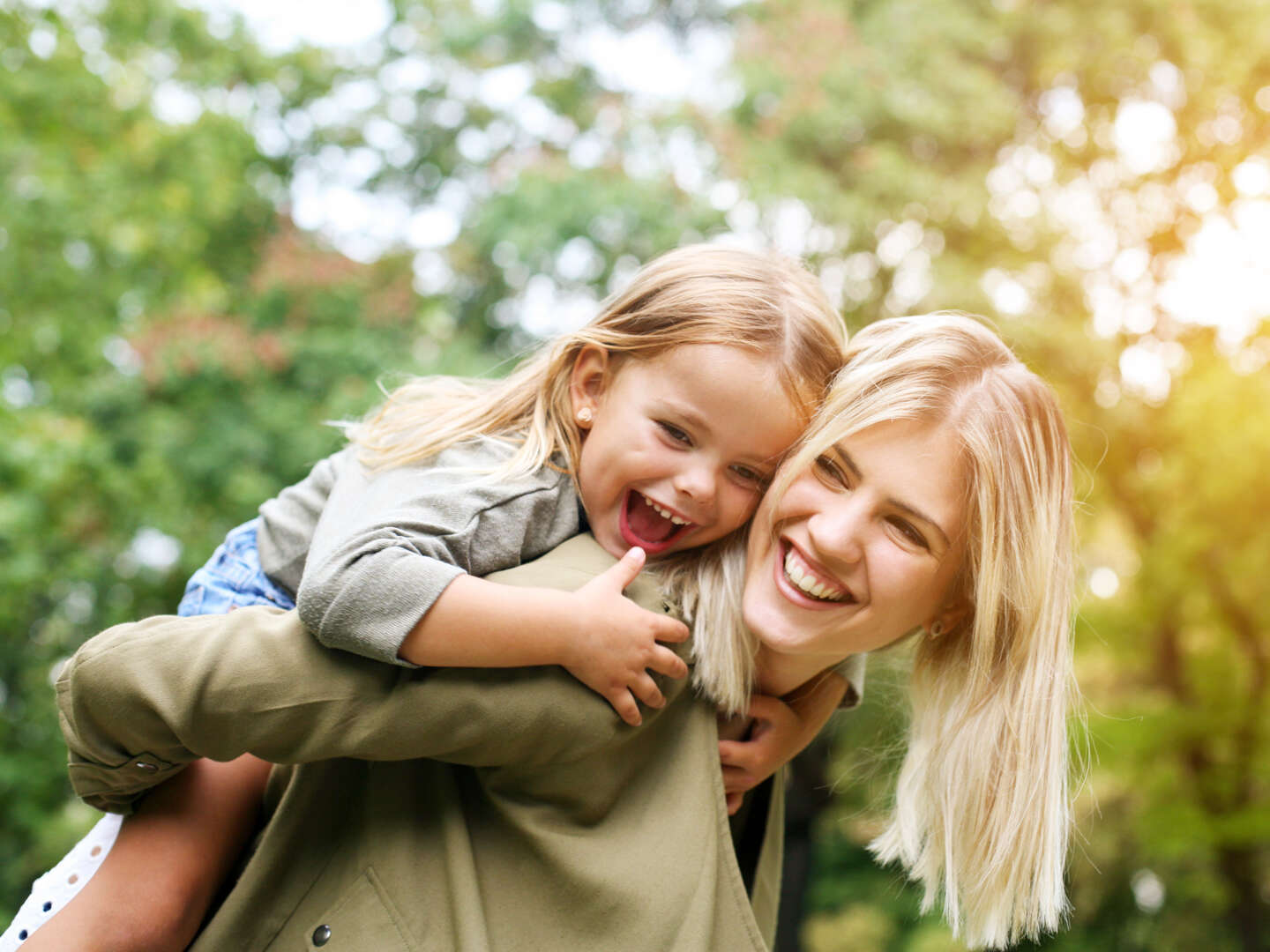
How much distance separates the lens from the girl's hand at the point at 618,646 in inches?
64.8

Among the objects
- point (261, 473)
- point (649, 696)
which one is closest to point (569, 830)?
point (649, 696)

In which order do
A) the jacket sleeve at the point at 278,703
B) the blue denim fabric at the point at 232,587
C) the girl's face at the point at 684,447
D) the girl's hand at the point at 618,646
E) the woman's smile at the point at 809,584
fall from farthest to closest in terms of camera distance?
the blue denim fabric at the point at 232,587 → the girl's face at the point at 684,447 → the woman's smile at the point at 809,584 → the girl's hand at the point at 618,646 → the jacket sleeve at the point at 278,703

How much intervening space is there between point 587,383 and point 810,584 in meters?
0.67

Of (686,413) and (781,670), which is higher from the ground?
(686,413)

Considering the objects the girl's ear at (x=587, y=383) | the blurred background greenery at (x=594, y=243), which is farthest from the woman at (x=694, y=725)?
the blurred background greenery at (x=594, y=243)

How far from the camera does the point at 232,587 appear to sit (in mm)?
2211

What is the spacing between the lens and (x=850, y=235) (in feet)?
26.9

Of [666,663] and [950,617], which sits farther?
[950,617]

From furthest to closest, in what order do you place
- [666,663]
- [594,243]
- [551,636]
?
[594,243] → [666,663] → [551,636]

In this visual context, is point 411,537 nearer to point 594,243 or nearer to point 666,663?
point 666,663

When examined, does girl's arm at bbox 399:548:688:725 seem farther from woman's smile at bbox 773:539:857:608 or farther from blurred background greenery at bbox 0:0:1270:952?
blurred background greenery at bbox 0:0:1270:952

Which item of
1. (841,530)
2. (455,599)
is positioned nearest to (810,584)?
(841,530)

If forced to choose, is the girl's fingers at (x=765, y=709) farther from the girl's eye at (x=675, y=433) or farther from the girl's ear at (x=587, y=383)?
the girl's ear at (x=587, y=383)

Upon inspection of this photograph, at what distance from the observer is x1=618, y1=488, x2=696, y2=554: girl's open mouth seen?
2064mm
